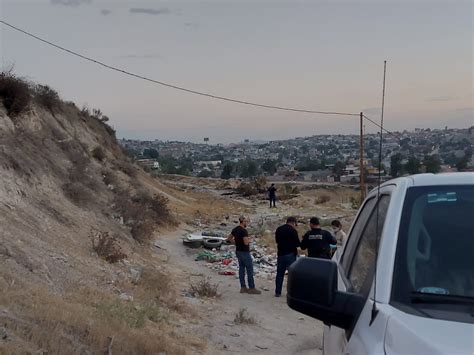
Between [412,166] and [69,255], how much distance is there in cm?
Result: 978

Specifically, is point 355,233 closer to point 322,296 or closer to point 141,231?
point 322,296

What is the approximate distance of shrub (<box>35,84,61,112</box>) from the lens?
95.3 feet

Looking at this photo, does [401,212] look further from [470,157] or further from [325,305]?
[470,157]

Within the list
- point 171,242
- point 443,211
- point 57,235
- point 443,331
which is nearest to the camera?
point 443,331

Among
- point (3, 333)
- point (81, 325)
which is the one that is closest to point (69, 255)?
point (81, 325)

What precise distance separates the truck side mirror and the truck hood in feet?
1.16

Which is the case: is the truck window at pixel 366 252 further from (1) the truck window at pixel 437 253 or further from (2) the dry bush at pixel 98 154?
(2) the dry bush at pixel 98 154

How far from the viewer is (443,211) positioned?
285cm

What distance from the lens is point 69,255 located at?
12.6 m

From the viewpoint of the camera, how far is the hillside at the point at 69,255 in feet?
23.5

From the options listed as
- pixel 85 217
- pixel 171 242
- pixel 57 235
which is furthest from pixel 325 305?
pixel 171 242

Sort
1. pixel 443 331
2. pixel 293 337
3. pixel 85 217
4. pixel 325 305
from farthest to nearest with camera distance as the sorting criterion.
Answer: pixel 85 217, pixel 293 337, pixel 325 305, pixel 443 331

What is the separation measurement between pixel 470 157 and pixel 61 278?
309 inches

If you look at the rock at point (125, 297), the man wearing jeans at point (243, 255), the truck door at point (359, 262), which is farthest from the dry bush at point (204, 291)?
the truck door at point (359, 262)
